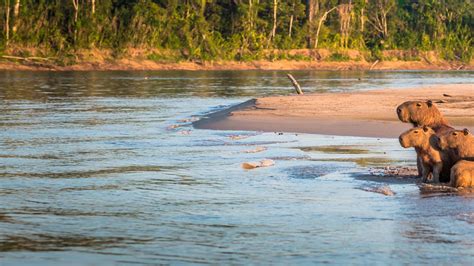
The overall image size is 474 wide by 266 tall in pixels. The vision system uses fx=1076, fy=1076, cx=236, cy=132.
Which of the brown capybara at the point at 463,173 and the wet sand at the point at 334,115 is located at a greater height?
the brown capybara at the point at 463,173

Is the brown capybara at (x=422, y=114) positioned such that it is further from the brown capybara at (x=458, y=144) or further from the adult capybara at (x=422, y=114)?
the brown capybara at (x=458, y=144)

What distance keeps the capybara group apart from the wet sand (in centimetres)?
635

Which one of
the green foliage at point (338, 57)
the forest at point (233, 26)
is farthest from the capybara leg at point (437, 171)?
the green foliage at point (338, 57)

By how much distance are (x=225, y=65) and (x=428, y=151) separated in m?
66.5

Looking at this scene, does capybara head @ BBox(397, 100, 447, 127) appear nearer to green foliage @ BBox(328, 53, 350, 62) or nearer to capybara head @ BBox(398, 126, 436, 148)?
capybara head @ BBox(398, 126, 436, 148)

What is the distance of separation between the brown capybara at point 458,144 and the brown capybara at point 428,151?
10cm

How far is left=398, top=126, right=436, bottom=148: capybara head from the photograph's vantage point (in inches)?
474

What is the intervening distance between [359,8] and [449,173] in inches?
3022

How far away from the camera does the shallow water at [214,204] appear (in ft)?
28.4

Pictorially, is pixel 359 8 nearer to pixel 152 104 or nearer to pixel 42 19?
pixel 42 19

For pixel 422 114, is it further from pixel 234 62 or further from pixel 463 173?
pixel 234 62

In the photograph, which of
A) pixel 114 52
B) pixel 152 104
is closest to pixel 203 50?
pixel 114 52

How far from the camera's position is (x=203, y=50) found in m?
77.9

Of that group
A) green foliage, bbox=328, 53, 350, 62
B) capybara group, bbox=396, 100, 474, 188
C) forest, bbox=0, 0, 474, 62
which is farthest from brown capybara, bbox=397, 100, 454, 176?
green foliage, bbox=328, 53, 350, 62
